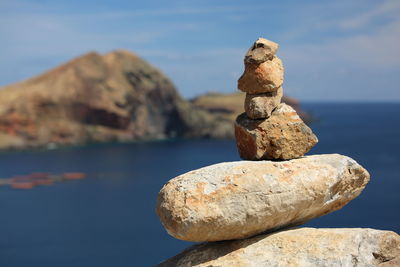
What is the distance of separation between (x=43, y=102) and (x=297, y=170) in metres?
125

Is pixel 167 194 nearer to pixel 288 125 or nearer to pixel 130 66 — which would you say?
pixel 288 125

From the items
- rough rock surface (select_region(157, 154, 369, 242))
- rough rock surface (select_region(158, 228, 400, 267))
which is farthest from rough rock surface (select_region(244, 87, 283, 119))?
rough rock surface (select_region(158, 228, 400, 267))

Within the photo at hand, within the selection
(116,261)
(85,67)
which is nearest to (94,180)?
(116,261)

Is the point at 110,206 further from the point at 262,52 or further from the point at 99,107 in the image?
the point at 99,107

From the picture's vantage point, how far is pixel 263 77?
53.7 feet

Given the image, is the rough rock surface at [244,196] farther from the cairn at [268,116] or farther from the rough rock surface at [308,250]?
the cairn at [268,116]

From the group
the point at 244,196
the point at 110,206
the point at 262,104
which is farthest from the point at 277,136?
the point at 110,206

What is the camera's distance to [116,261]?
40.8 m

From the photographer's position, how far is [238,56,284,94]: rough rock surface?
16375 mm

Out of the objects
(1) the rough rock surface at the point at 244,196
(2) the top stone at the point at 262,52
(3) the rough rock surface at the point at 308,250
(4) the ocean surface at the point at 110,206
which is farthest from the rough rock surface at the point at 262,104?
(4) the ocean surface at the point at 110,206

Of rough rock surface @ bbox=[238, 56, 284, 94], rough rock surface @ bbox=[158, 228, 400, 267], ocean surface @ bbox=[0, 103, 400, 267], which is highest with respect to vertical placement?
rough rock surface @ bbox=[238, 56, 284, 94]

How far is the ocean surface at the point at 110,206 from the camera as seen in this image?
43938 mm

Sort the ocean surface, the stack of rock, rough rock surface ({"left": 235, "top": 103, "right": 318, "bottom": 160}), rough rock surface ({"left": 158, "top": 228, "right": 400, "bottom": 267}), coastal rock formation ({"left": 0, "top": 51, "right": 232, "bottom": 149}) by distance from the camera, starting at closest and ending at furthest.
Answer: the stack of rock → rough rock surface ({"left": 158, "top": 228, "right": 400, "bottom": 267}) → rough rock surface ({"left": 235, "top": 103, "right": 318, "bottom": 160}) → the ocean surface → coastal rock formation ({"left": 0, "top": 51, "right": 232, "bottom": 149})

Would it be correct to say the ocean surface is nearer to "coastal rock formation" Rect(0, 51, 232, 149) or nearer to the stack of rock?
"coastal rock formation" Rect(0, 51, 232, 149)
